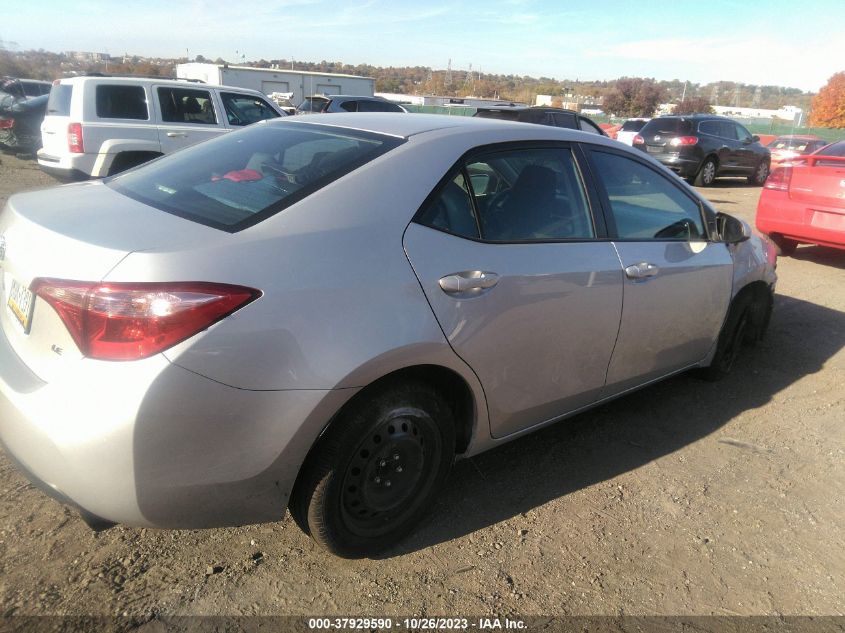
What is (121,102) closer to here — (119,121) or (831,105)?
(119,121)

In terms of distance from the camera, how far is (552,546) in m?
2.68

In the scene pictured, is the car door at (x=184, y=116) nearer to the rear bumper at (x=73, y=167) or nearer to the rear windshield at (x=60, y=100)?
the rear bumper at (x=73, y=167)

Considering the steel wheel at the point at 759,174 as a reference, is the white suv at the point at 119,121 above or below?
above

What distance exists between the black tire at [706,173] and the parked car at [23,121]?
1523 cm

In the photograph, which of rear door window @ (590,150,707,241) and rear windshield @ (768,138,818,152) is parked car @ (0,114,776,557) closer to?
rear door window @ (590,150,707,241)

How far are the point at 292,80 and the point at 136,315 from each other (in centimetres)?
5262

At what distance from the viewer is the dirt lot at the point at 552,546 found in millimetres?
2336

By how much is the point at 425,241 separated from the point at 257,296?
70 centimetres

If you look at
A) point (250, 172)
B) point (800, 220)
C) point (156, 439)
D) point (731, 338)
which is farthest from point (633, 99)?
point (156, 439)

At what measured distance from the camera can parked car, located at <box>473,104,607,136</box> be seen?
39.9 feet

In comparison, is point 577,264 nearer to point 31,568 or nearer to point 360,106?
point 31,568

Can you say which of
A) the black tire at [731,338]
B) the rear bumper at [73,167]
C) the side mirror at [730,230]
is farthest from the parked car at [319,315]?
the rear bumper at [73,167]

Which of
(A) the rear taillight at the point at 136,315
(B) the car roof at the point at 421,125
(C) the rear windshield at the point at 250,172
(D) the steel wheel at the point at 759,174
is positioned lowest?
(D) the steel wheel at the point at 759,174

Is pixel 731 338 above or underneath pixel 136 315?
underneath
